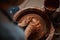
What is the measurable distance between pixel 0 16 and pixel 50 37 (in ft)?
1.93

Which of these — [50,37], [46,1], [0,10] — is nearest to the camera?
[0,10]

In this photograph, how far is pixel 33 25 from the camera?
755mm

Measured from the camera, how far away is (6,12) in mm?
175

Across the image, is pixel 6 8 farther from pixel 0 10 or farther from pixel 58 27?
pixel 58 27

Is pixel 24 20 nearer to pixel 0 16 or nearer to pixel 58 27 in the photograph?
pixel 58 27

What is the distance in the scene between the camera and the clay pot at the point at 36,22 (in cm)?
75

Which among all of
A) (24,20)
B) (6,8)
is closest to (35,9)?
(24,20)

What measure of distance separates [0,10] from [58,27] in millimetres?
750

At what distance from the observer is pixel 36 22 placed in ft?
2.51

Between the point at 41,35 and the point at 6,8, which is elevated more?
the point at 6,8

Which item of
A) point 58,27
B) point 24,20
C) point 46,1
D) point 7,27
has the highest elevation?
point 7,27

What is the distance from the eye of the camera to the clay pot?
0.75 m

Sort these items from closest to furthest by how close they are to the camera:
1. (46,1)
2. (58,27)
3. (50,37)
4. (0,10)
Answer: (0,10), (46,1), (50,37), (58,27)

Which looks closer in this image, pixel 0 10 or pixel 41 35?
pixel 0 10
